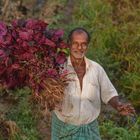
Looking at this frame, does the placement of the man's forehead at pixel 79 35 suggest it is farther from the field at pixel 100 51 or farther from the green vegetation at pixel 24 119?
the green vegetation at pixel 24 119

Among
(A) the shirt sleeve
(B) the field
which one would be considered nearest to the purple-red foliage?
(A) the shirt sleeve

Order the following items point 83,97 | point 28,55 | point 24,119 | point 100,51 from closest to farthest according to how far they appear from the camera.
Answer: point 28,55 → point 83,97 → point 24,119 → point 100,51

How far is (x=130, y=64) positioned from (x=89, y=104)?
3199 mm

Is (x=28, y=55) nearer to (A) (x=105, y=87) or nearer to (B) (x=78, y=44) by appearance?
(B) (x=78, y=44)

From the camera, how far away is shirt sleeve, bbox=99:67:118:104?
12.1 ft

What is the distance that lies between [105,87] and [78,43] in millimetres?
367

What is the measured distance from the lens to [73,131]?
12.0 feet

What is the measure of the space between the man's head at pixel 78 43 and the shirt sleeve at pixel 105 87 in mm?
203

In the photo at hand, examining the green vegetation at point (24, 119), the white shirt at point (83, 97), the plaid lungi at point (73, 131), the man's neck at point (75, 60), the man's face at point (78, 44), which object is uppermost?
the man's face at point (78, 44)

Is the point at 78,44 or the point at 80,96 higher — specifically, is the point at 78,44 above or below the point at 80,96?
above

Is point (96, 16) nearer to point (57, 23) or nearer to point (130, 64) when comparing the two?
point (57, 23)

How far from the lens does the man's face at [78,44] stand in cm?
357

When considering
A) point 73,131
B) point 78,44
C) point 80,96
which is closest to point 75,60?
point 78,44

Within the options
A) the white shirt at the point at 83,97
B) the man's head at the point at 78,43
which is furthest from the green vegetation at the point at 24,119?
the man's head at the point at 78,43
